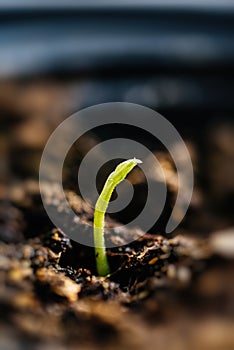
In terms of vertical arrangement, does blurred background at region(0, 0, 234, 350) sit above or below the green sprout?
above

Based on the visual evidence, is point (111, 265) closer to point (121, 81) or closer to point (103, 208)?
point (103, 208)

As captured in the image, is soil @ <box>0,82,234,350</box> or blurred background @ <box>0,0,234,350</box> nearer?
soil @ <box>0,82,234,350</box>

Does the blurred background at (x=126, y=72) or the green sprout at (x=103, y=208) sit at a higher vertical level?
the blurred background at (x=126, y=72)

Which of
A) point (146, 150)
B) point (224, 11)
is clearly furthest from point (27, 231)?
point (224, 11)

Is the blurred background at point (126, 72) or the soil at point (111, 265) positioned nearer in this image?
the soil at point (111, 265)

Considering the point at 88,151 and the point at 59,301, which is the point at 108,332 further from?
the point at 88,151

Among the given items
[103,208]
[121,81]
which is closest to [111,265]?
[103,208]
